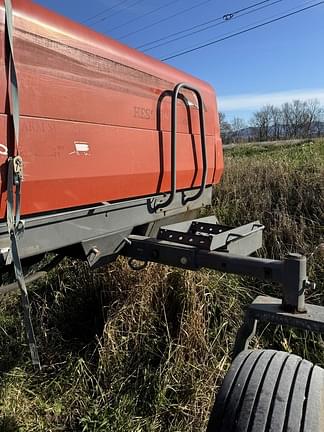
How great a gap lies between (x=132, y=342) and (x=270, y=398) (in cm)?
192

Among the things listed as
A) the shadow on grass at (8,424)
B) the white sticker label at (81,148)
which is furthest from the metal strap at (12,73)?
the shadow on grass at (8,424)

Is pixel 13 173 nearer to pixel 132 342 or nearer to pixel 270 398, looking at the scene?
pixel 270 398

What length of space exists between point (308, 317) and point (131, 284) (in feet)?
6.88

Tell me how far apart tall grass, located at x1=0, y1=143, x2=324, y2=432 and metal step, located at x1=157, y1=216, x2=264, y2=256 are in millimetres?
1040

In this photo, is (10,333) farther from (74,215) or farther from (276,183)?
(276,183)

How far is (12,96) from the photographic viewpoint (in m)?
1.60

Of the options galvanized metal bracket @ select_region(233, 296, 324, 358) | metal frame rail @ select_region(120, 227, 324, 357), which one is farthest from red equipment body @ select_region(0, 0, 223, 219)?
galvanized metal bracket @ select_region(233, 296, 324, 358)

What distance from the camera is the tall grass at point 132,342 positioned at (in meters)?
2.98

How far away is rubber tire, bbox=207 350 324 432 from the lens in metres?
1.60

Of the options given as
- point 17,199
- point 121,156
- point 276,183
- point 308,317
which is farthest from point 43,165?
point 276,183

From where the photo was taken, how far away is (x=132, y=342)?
3.45 m

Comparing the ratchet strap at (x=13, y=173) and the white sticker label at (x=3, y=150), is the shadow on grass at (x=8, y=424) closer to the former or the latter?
the ratchet strap at (x=13, y=173)

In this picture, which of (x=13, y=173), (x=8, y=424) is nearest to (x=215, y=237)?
(x=13, y=173)

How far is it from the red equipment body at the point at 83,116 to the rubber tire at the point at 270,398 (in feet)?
3.38
